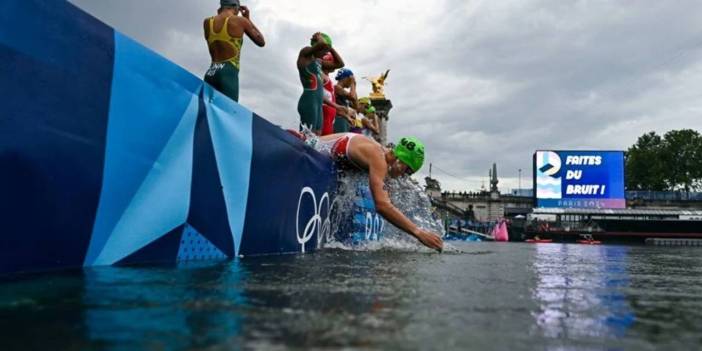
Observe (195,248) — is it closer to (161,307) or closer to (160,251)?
(160,251)

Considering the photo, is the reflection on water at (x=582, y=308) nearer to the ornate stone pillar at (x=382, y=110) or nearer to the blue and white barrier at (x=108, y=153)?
the blue and white barrier at (x=108, y=153)

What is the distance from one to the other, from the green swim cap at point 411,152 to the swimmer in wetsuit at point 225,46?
1.57 m

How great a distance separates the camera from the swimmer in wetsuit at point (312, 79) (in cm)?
576

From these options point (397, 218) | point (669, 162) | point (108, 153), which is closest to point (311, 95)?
point (397, 218)

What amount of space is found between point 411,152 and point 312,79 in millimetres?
1608

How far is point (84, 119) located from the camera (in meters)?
2.45

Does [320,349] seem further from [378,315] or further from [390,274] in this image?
[390,274]

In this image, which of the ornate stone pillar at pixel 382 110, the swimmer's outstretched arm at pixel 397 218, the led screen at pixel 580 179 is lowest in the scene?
the swimmer's outstretched arm at pixel 397 218

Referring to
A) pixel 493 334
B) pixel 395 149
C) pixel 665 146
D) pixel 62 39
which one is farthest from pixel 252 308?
pixel 665 146

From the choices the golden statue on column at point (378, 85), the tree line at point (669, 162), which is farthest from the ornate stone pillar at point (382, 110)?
the tree line at point (669, 162)

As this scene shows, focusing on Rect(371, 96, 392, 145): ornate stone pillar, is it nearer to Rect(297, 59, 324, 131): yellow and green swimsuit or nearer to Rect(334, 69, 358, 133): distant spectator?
Rect(334, 69, 358, 133): distant spectator

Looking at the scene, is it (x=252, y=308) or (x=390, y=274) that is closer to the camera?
(x=252, y=308)

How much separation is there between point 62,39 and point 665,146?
71.7 meters

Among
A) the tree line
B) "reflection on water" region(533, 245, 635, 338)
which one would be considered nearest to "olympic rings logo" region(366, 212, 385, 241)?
"reflection on water" region(533, 245, 635, 338)
